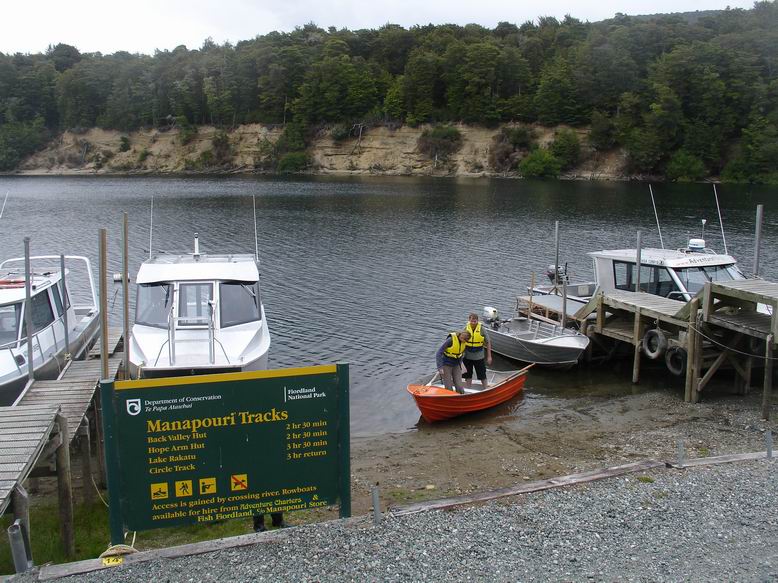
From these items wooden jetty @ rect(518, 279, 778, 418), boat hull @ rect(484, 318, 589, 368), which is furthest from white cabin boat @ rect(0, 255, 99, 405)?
wooden jetty @ rect(518, 279, 778, 418)

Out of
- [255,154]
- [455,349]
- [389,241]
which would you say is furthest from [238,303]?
[255,154]

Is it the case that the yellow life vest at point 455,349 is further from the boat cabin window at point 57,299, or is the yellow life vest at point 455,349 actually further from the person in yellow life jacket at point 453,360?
the boat cabin window at point 57,299

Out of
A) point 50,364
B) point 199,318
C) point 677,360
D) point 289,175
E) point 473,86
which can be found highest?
point 473,86

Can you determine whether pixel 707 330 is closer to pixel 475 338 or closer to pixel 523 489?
pixel 475 338

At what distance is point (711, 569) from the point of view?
325 inches

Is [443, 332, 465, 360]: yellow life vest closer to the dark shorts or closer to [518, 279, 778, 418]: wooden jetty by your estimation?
the dark shorts

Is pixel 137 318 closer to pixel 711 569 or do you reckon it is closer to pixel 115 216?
pixel 711 569

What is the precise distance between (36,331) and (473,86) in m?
112

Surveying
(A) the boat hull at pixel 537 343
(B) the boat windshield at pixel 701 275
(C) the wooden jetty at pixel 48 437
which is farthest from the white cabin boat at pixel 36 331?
(B) the boat windshield at pixel 701 275

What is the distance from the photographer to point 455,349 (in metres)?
17.6

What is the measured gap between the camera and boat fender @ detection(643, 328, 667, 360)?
65.4 feet

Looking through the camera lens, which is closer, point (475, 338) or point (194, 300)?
point (194, 300)

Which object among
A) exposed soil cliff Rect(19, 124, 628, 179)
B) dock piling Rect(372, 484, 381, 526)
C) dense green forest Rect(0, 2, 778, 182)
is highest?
dense green forest Rect(0, 2, 778, 182)

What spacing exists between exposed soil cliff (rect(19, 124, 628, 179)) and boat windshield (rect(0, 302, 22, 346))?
9728cm
